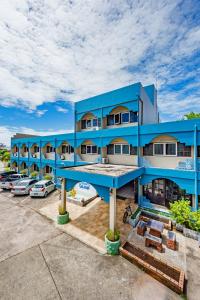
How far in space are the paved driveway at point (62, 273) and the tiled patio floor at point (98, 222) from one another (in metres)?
1.42

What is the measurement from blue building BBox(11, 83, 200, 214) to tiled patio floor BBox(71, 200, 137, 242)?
2.60m

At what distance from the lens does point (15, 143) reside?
30656 millimetres

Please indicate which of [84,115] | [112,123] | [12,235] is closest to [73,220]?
[12,235]

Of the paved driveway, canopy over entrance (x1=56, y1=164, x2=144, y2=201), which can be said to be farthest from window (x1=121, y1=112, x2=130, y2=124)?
the paved driveway

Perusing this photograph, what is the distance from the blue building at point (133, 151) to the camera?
10734 millimetres

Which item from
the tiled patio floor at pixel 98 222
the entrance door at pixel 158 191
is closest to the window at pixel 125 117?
the entrance door at pixel 158 191

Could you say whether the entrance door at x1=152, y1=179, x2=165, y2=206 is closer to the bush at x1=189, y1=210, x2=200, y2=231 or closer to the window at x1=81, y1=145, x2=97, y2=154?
the bush at x1=189, y1=210, x2=200, y2=231

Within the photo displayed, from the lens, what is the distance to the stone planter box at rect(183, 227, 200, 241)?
30.7ft

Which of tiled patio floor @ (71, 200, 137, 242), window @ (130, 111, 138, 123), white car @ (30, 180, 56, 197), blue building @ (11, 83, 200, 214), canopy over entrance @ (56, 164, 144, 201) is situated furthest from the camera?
white car @ (30, 180, 56, 197)

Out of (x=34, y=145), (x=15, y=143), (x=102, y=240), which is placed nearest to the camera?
(x=102, y=240)

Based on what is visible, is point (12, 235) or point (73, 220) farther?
point (73, 220)

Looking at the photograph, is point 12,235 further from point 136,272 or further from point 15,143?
point 15,143

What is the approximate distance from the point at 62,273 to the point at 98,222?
476cm

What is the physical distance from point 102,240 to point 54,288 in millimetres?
3673
